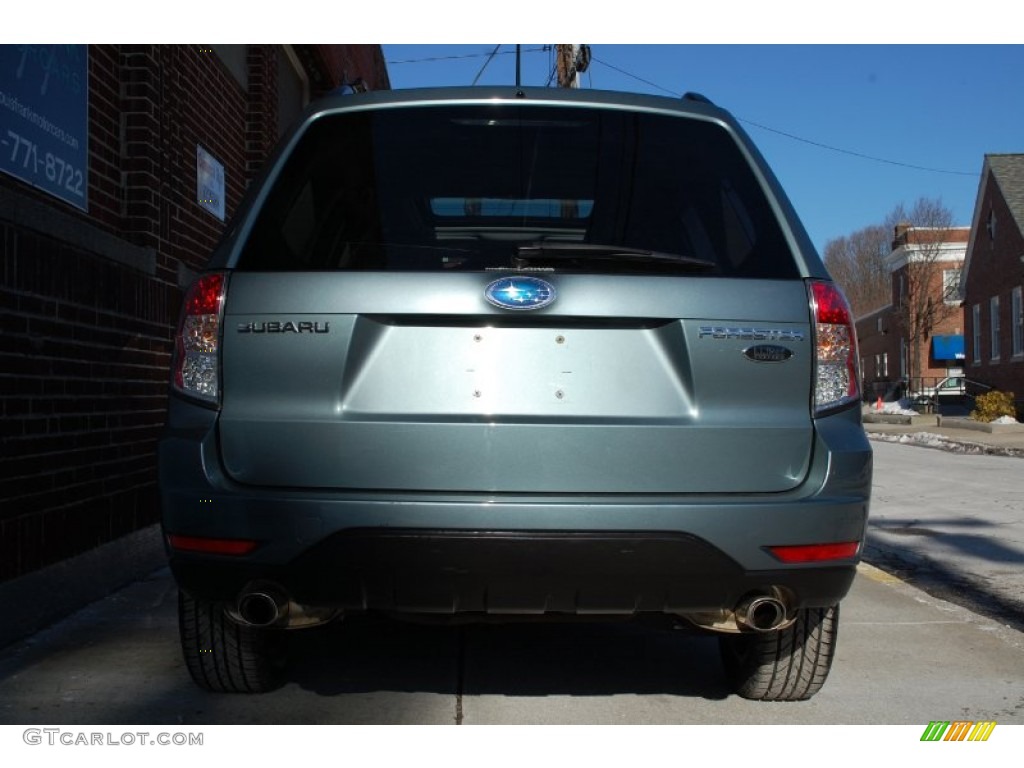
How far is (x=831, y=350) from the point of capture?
9.82 ft

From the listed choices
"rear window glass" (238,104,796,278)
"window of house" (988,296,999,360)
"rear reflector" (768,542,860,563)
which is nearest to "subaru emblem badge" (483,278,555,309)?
"rear window glass" (238,104,796,278)

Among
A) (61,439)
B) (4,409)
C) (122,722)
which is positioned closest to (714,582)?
(122,722)

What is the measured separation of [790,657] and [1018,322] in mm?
30161

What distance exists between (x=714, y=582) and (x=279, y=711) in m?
1.51

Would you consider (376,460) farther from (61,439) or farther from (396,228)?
(61,439)

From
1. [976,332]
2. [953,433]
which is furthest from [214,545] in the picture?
[976,332]

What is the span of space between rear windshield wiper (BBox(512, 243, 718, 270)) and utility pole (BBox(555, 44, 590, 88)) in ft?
65.2

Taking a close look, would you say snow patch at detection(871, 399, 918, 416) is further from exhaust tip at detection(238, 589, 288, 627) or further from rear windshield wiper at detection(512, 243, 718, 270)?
exhaust tip at detection(238, 589, 288, 627)

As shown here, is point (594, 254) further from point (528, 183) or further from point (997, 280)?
point (997, 280)

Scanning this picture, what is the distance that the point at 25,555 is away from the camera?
4402 mm

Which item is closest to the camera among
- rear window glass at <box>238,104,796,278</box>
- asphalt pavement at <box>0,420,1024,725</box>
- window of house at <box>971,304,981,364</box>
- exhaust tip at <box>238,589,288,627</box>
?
exhaust tip at <box>238,589,288,627</box>

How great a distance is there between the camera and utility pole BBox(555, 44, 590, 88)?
78.2 feet

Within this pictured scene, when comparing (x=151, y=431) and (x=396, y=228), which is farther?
(x=151, y=431)
